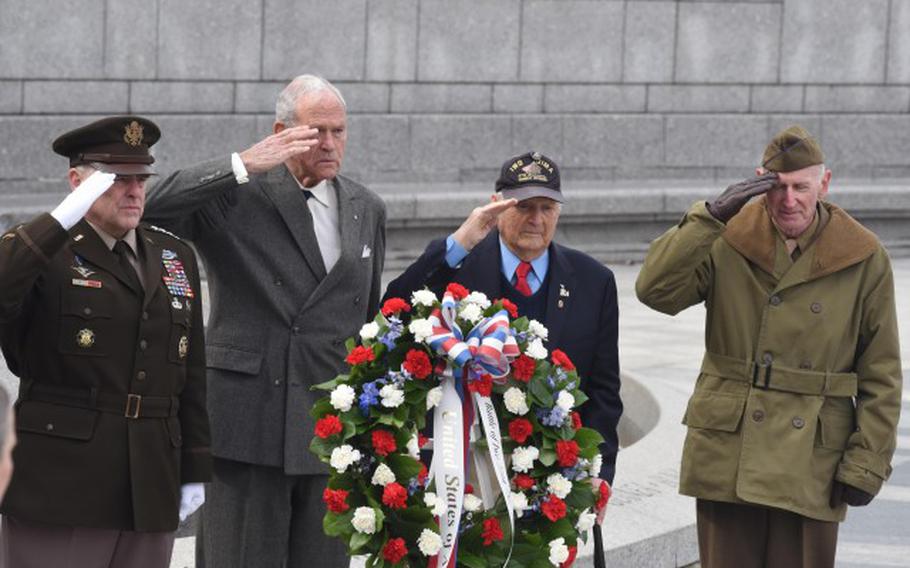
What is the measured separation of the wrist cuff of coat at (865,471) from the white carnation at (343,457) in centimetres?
158

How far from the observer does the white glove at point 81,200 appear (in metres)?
4.58

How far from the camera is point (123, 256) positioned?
4.95 m

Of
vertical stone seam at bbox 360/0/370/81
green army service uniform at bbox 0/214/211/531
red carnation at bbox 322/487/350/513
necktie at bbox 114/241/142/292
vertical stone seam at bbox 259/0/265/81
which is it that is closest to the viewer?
green army service uniform at bbox 0/214/211/531

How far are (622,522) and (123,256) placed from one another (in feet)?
9.42

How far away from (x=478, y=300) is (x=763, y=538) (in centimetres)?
138

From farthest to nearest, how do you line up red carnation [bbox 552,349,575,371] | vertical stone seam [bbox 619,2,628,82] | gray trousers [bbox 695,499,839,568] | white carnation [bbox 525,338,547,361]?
1. vertical stone seam [bbox 619,2,628,82]
2. gray trousers [bbox 695,499,839,568]
3. red carnation [bbox 552,349,575,371]
4. white carnation [bbox 525,338,547,361]

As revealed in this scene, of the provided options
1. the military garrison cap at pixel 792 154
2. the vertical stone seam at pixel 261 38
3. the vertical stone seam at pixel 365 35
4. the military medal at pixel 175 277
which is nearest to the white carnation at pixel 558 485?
the military medal at pixel 175 277

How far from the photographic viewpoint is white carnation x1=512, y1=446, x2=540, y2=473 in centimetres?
511

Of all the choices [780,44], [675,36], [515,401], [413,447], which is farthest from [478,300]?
[780,44]

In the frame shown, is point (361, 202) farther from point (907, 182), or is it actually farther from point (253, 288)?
point (907, 182)

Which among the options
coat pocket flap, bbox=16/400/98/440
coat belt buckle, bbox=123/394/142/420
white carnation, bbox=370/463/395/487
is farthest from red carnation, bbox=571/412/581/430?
coat pocket flap, bbox=16/400/98/440

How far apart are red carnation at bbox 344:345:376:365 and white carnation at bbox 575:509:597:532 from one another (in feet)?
2.48

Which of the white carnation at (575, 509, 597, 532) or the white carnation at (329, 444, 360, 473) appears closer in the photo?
the white carnation at (329, 444, 360, 473)

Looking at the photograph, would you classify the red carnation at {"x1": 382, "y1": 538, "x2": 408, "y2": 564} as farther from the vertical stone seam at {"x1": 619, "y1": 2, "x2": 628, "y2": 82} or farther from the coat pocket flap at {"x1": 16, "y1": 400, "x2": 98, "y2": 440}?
the vertical stone seam at {"x1": 619, "y1": 2, "x2": 628, "y2": 82}
